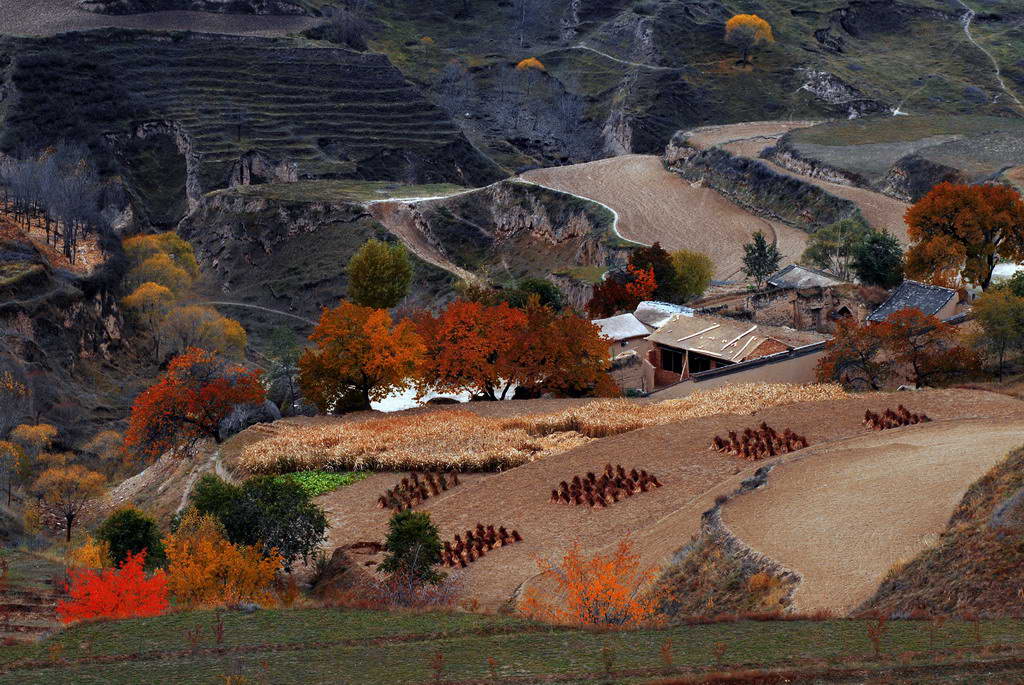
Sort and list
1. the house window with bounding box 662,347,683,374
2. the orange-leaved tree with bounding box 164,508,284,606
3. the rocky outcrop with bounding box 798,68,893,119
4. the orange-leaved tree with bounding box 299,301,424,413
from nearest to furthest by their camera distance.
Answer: the orange-leaved tree with bounding box 164,508,284,606 → the orange-leaved tree with bounding box 299,301,424,413 → the house window with bounding box 662,347,683,374 → the rocky outcrop with bounding box 798,68,893,119

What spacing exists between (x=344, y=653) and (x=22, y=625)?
5070mm

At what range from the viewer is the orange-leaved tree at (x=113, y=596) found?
16.4 meters

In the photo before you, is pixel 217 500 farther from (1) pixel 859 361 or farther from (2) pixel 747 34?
(2) pixel 747 34

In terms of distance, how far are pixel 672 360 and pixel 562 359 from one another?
259 inches

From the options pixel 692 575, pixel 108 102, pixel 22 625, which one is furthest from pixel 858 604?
pixel 108 102

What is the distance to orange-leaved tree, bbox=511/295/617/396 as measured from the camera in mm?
43375

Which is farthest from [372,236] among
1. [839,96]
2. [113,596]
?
[113,596]

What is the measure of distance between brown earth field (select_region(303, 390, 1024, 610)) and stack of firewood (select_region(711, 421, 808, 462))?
1.10 feet

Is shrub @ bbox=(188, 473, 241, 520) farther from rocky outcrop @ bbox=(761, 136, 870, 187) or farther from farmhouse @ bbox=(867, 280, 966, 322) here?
rocky outcrop @ bbox=(761, 136, 870, 187)

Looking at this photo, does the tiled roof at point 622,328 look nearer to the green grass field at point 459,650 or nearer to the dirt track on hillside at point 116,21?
the green grass field at point 459,650

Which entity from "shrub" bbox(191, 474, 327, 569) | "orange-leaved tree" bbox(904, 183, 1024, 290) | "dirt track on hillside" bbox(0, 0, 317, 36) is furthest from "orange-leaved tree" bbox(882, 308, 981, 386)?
"dirt track on hillside" bbox(0, 0, 317, 36)

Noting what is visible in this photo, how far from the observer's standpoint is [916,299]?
45312 millimetres

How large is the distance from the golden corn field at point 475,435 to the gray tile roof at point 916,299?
32.8ft

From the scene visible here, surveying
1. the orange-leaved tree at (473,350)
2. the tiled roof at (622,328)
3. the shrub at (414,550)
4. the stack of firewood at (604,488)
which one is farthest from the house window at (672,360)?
the shrub at (414,550)
